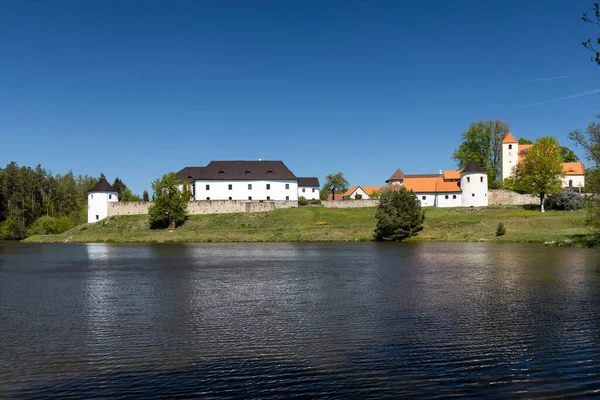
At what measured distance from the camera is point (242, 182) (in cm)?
9088

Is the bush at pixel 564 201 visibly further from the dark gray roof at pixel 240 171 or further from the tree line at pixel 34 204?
the tree line at pixel 34 204

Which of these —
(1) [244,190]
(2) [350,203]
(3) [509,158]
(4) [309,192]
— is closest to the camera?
(2) [350,203]

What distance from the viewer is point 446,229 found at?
60.5m

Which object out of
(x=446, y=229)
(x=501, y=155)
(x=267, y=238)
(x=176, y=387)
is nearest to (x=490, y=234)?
(x=446, y=229)

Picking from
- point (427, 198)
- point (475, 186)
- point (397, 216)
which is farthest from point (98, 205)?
point (475, 186)

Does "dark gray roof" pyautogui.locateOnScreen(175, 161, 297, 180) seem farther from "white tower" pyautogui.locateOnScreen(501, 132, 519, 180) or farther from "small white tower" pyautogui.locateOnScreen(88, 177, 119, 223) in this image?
"white tower" pyautogui.locateOnScreen(501, 132, 519, 180)

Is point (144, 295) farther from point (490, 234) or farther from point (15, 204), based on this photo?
point (15, 204)

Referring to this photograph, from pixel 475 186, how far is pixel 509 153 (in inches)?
581

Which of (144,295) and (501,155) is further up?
(501,155)

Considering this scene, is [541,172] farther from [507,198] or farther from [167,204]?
[167,204]

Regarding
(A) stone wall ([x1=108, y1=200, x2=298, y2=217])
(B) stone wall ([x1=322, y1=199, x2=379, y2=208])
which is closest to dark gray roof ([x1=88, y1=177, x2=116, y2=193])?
(A) stone wall ([x1=108, y1=200, x2=298, y2=217])

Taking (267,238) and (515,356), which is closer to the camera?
(515,356)

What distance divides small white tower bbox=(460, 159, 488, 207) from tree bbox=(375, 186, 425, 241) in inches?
1047

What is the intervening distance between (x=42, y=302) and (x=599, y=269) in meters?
26.6
